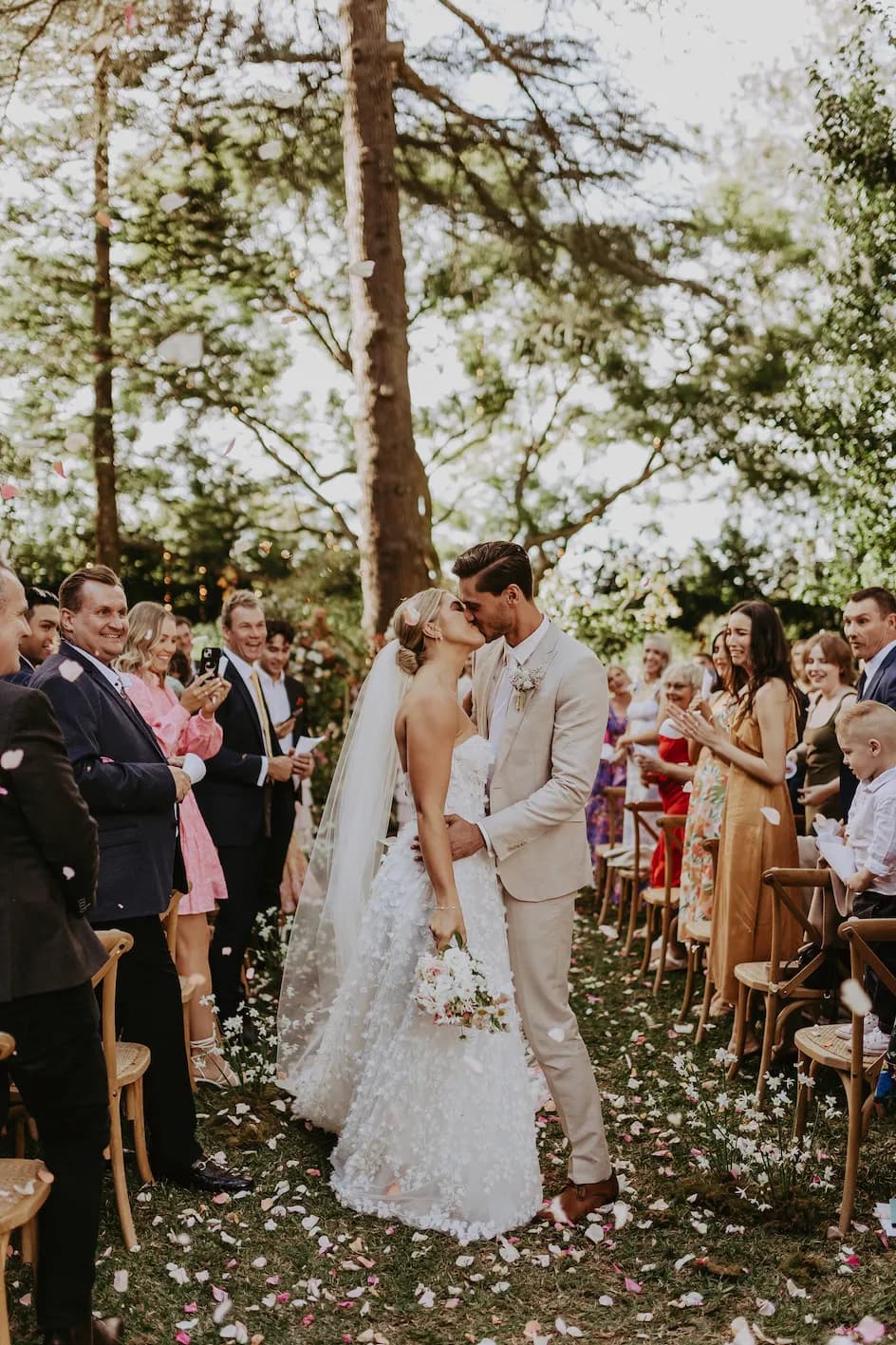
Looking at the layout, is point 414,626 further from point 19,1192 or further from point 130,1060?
point 19,1192

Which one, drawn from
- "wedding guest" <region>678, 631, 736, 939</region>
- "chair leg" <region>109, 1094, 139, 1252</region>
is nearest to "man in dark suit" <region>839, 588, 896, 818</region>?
"wedding guest" <region>678, 631, 736, 939</region>

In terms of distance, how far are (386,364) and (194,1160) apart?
4793 millimetres

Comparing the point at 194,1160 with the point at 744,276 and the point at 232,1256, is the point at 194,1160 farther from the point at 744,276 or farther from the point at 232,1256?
the point at 744,276

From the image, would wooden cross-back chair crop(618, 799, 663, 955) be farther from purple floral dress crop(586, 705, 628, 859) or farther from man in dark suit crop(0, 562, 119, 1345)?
man in dark suit crop(0, 562, 119, 1345)

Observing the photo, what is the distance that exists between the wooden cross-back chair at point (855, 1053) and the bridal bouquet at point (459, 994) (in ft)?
3.31

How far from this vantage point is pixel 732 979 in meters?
5.25

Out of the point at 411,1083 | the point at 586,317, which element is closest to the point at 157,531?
the point at 586,317

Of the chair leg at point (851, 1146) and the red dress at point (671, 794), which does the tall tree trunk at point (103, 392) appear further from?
the chair leg at point (851, 1146)

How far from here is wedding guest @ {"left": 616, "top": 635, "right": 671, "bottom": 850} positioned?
8305 mm

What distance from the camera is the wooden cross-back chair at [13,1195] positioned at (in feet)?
8.29

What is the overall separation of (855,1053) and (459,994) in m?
1.17

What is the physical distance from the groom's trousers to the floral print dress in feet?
6.69

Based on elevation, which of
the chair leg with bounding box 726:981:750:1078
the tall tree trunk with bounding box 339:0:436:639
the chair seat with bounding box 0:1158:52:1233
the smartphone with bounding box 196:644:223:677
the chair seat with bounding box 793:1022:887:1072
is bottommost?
the chair leg with bounding box 726:981:750:1078

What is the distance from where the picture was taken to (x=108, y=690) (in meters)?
3.75
